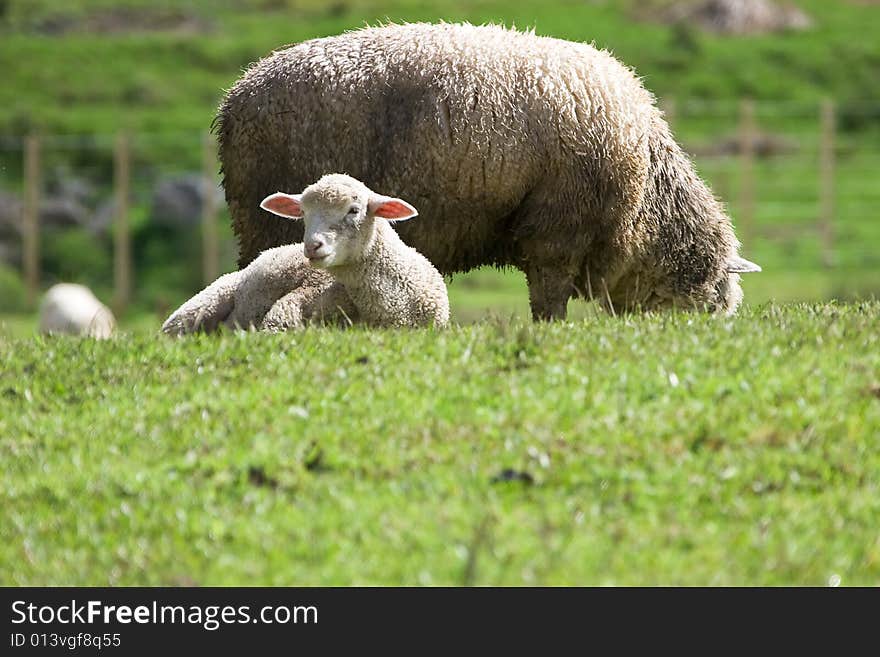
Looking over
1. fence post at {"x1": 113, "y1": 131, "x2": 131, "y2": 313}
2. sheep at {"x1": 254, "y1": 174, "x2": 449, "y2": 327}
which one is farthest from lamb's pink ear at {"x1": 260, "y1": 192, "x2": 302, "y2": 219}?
fence post at {"x1": 113, "y1": 131, "x2": 131, "y2": 313}

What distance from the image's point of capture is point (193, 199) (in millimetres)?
27438

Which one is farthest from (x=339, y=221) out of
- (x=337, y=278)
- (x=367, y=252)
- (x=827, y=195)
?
(x=827, y=195)

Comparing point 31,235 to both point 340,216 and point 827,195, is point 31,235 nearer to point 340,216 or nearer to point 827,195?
point 827,195

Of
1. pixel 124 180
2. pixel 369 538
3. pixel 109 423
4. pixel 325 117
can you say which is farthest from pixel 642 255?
pixel 124 180

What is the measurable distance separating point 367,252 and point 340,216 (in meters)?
0.26

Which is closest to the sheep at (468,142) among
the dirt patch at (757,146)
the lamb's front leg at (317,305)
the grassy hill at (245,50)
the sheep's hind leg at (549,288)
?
the sheep's hind leg at (549,288)

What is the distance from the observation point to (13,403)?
693 centimetres

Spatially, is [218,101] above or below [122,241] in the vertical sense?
above

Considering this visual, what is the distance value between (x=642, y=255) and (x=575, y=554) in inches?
196

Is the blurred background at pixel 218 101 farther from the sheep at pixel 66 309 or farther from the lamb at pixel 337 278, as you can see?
the lamb at pixel 337 278

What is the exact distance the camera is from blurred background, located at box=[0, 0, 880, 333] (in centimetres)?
2591

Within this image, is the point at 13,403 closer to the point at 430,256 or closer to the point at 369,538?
the point at 369,538

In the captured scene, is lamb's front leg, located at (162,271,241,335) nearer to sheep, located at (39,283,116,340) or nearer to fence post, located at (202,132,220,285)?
Answer: sheep, located at (39,283,116,340)

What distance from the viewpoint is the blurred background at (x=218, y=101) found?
25.9m
